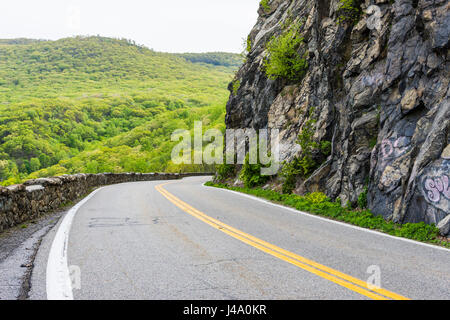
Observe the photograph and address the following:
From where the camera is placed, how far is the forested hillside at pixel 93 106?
90938mm

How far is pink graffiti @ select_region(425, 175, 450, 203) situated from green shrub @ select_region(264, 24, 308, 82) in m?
11.8

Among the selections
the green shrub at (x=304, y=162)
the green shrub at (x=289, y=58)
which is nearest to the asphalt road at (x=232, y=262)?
the green shrub at (x=304, y=162)

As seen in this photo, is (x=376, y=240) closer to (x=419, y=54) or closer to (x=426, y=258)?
(x=426, y=258)

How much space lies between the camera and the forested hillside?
298 feet

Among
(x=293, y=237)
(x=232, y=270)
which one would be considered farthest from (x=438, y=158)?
(x=232, y=270)

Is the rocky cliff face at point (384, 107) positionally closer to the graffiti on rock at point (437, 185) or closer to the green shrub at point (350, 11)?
the graffiti on rock at point (437, 185)

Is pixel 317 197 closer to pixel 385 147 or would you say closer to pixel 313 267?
pixel 385 147

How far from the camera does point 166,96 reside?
147 metres

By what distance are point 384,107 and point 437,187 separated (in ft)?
11.2

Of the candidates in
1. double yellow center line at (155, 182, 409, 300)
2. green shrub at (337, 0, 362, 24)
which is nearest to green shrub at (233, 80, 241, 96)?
green shrub at (337, 0, 362, 24)

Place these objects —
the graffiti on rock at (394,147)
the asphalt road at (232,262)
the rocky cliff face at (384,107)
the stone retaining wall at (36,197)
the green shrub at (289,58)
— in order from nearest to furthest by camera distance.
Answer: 1. the asphalt road at (232,262)
2. the rocky cliff face at (384,107)
3. the stone retaining wall at (36,197)
4. the graffiti on rock at (394,147)
5. the green shrub at (289,58)

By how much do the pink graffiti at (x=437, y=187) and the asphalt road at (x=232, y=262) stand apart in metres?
1.28

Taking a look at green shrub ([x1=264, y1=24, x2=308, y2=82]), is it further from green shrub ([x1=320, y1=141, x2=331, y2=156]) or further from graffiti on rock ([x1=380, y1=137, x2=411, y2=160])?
graffiti on rock ([x1=380, y1=137, x2=411, y2=160])

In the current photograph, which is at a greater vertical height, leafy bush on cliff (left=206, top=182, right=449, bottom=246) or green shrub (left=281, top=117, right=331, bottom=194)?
green shrub (left=281, top=117, right=331, bottom=194)
